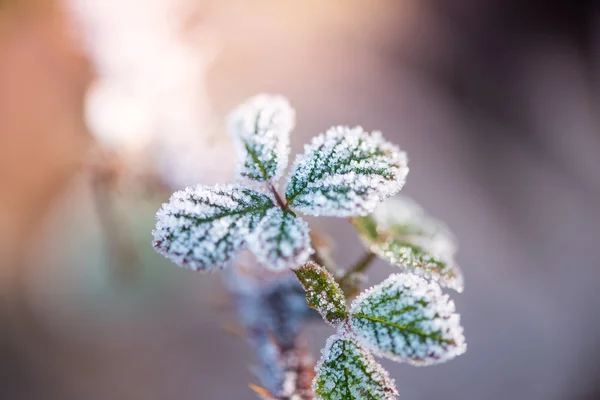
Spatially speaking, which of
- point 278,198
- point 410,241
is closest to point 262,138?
point 278,198

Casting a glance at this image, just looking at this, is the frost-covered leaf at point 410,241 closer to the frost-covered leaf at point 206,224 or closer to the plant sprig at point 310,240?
the plant sprig at point 310,240

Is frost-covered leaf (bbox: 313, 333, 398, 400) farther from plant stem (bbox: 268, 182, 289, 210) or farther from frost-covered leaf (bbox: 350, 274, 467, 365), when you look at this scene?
plant stem (bbox: 268, 182, 289, 210)

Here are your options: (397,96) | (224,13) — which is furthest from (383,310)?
(224,13)

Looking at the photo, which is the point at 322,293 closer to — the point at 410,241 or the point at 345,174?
the point at 345,174

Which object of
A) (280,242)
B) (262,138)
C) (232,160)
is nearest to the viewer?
(280,242)

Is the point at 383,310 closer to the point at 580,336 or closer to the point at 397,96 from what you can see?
the point at 580,336

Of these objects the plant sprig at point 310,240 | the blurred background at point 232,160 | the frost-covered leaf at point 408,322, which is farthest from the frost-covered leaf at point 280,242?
the blurred background at point 232,160
